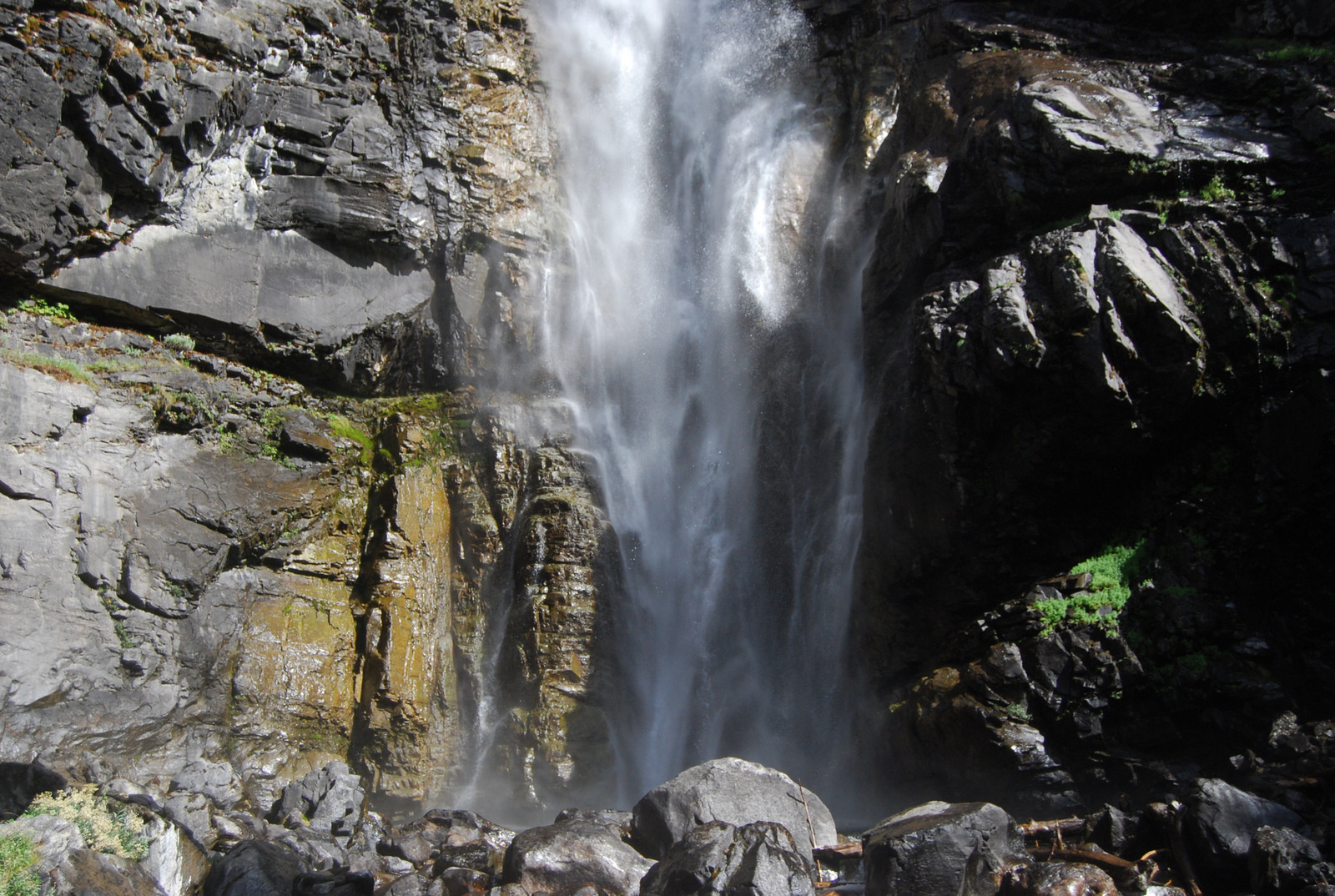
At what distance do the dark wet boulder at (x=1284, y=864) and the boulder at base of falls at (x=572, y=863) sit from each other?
16.0 ft

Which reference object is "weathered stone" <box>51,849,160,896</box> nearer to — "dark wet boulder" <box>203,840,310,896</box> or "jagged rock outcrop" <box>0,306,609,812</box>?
"dark wet boulder" <box>203,840,310,896</box>

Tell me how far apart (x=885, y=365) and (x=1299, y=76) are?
5.79 meters

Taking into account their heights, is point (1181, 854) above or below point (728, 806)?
below

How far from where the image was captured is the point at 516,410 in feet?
44.5

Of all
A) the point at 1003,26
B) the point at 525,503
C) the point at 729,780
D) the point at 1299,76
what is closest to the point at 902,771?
the point at 729,780

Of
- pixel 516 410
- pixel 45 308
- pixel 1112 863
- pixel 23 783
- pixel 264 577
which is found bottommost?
pixel 1112 863

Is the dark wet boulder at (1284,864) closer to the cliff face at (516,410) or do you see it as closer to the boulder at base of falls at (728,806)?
the cliff face at (516,410)

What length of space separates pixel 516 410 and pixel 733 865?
855cm

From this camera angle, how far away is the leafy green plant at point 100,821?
6.91 meters

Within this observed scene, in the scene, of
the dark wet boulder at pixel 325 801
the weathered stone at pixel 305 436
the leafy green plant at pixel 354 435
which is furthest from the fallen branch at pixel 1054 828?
the weathered stone at pixel 305 436

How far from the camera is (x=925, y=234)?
11.0 meters

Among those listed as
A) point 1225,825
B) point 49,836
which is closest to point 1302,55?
point 1225,825

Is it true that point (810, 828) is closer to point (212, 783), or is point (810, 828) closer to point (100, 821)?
point (100, 821)

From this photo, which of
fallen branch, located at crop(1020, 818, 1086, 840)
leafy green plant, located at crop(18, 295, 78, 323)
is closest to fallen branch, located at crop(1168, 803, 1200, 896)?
fallen branch, located at crop(1020, 818, 1086, 840)
